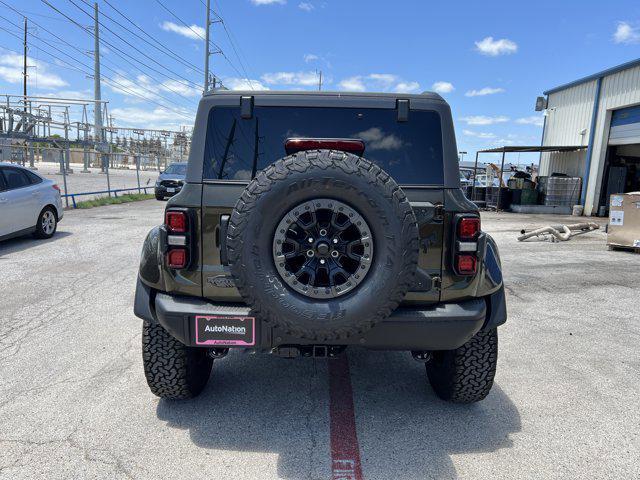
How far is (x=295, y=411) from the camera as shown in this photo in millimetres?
3113

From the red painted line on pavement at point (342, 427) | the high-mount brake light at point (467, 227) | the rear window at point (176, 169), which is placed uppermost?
the rear window at point (176, 169)

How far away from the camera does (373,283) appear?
2324mm

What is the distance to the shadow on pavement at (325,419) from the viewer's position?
2.60m

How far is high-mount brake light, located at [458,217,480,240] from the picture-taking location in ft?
8.63

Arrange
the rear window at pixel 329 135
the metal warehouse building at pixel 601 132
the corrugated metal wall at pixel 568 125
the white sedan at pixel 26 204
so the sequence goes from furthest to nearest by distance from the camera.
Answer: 1. the corrugated metal wall at pixel 568 125
2. the metal warehouse building at pixel 601 132
3. the white sedan at pixel 26 204
4. the rear window at pixel 329 135

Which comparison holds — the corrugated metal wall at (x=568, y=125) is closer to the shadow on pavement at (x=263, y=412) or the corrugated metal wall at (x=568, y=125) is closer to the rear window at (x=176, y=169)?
the rear window at (x=176, y=169)

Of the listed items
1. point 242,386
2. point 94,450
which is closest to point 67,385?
point 94,450

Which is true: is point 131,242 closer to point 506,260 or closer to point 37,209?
point 37,209

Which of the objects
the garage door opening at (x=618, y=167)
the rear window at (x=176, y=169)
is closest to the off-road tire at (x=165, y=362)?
the rear window at (x=176, y=169)

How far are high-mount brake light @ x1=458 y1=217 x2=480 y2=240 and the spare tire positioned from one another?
0.42 meters

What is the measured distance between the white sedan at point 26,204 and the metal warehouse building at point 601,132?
1906 centimetres

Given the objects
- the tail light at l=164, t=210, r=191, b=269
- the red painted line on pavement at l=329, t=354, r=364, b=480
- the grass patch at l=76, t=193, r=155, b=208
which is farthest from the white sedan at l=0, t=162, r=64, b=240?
the red painted line on pavement at l=329, t=354, r=364, b=480

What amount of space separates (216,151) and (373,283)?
1271 mm

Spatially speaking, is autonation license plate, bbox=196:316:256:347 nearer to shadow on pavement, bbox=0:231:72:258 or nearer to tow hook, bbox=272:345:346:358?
tow hook, bbox=272:345:346:358
